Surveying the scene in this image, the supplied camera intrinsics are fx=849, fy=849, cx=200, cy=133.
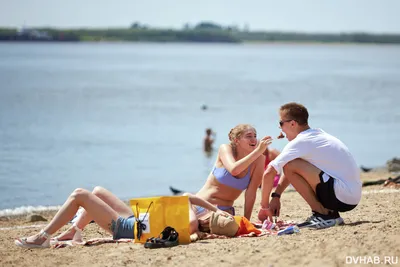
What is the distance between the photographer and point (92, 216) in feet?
24.0

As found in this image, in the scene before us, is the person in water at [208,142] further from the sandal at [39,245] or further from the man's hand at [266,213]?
the sandal at [39,245]

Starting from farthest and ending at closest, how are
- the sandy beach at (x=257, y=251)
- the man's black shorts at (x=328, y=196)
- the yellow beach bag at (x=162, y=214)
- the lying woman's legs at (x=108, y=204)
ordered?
the lying woman's legs at (x=108, y=204) → the man's black shorts at (x=328, y=196) → the yellow beach bag at (x=162, y=214) → the sandy beach at (x=257, y=251)

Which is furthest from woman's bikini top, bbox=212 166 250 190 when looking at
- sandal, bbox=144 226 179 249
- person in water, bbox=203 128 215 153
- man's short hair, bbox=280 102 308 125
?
person in water, bbox=203 128 215 153

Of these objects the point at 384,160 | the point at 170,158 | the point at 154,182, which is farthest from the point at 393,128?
the point at 154,182

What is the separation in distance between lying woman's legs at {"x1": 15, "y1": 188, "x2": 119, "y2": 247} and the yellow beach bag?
Result: 0.31 m

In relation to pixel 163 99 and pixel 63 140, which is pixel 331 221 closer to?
pixel 63 140

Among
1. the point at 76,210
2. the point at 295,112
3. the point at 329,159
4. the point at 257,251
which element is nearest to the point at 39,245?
the point at 76,210

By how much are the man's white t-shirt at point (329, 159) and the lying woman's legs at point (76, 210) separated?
4.95 ft

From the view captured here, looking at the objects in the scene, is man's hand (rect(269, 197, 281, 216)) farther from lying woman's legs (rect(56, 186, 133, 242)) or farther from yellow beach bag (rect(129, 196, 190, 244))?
Result: lying woman's legs (rect(56, 186, 133, 242))

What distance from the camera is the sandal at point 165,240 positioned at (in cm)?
695

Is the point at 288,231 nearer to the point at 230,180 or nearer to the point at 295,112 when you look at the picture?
the point at 230,180

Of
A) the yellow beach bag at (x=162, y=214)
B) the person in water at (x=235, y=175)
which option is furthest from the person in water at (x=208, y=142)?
the yellow beach bag at (x=162, y=214)

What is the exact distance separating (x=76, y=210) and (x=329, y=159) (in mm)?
2227

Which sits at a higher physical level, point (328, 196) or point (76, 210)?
point (328, 196)
